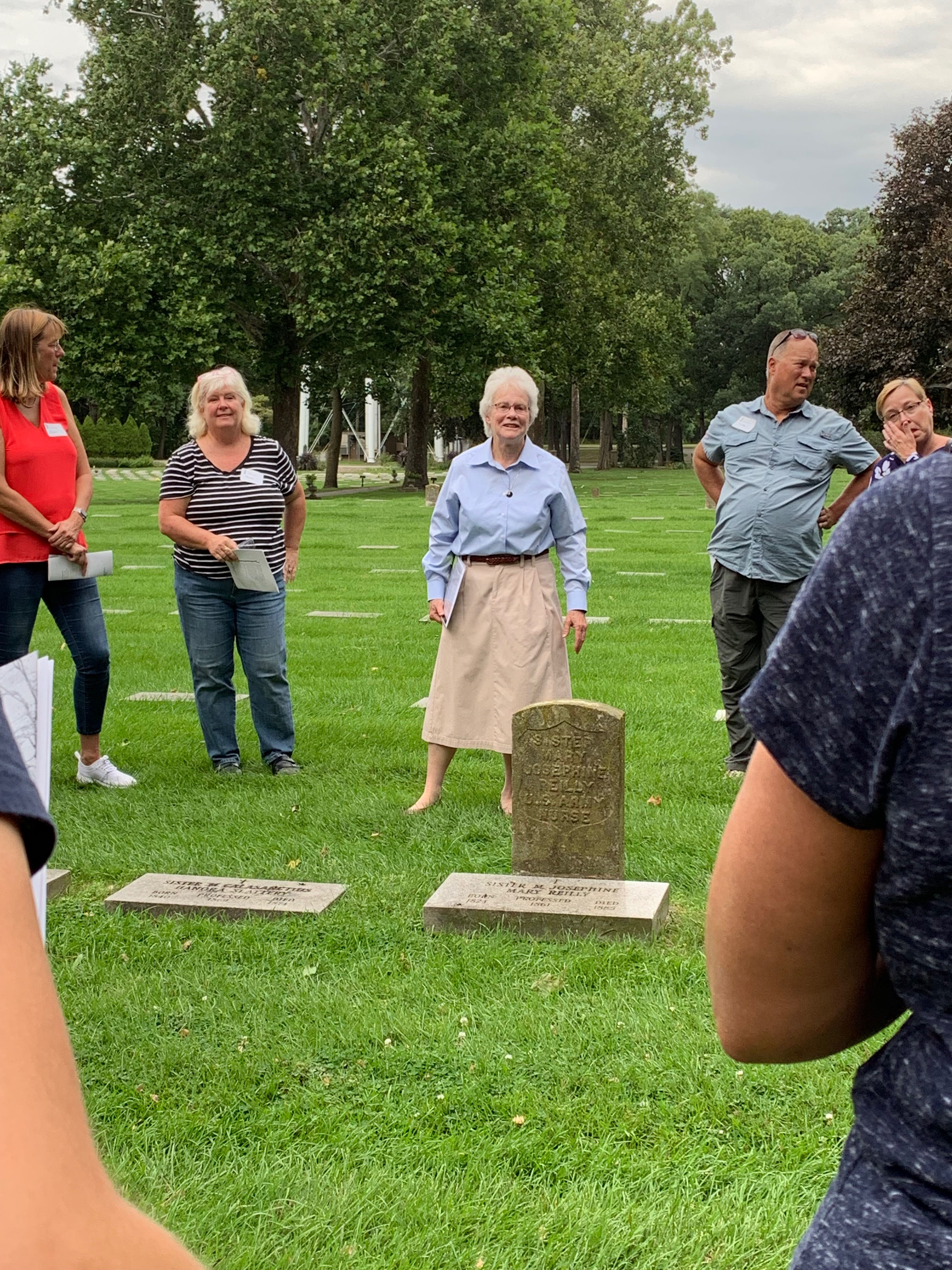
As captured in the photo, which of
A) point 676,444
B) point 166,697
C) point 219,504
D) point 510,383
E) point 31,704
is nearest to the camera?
point 31,704

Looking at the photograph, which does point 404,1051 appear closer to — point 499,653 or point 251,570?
point 499,653

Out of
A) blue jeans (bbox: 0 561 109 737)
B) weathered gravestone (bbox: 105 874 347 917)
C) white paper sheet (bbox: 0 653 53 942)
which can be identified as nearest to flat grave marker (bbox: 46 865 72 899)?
weathered gravestone (bbox: 105 874 347 917)

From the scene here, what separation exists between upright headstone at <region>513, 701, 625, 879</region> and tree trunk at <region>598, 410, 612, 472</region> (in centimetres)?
6056

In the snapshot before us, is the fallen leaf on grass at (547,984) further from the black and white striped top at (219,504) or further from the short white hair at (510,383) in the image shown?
the black and white striped top at (219,504)

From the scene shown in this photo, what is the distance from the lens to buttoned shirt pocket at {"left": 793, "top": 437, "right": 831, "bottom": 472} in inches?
303

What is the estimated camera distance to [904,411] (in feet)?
27.5

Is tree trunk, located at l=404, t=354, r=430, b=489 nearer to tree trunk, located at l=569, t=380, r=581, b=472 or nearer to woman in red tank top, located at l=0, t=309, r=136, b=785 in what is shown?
tree trunk, located at l=569, t=380, r=581, b=472

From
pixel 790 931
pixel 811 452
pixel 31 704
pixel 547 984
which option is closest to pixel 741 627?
pixel 811 452

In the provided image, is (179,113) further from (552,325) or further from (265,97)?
(552,325)

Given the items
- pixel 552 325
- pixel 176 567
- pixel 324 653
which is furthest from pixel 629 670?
pixel 552 325

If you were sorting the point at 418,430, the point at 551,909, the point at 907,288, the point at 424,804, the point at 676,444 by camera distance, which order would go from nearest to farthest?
the point at 551,909
the point at 424,804
the point at 907,288
the point at 418,430
the point at 676,444

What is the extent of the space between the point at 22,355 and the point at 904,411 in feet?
16.8

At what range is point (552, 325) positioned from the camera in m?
45.0

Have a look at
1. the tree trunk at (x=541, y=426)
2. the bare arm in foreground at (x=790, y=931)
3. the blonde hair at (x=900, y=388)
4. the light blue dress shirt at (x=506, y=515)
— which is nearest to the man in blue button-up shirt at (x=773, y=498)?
the blonde hair at (x=900, y=388)
